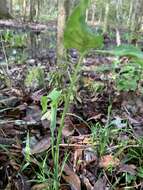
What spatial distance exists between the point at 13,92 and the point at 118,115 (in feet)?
2.59

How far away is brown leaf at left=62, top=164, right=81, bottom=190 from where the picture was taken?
1.73 metres

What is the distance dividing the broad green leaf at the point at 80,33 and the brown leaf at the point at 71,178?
2.17 feet

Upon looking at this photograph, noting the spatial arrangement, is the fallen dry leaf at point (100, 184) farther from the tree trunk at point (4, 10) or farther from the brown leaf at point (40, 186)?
the tree trunk at point (4, 10)

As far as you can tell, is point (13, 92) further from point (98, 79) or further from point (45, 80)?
point (98, 79)

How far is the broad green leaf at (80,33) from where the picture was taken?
4.09 ft

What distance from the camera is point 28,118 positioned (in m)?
2.23

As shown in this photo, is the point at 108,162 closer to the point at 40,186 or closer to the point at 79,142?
the point at 79,142

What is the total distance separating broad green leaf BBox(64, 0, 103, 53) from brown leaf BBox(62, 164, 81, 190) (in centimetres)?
66

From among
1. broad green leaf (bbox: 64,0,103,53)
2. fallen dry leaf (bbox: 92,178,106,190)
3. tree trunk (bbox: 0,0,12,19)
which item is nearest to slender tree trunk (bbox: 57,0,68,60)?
fallen dry leaf (bbox: 92,178,106,190)

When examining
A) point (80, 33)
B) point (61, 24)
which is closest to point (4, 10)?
point (61, 24)

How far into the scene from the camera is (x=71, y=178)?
1763mm

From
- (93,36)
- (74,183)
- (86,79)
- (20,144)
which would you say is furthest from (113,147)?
(86,79)

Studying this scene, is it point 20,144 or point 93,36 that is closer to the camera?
point 93,36

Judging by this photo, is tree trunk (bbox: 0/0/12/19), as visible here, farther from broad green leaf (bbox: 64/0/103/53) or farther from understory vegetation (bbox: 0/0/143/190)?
broad green leaf (bbox: 64/0/103/53)
